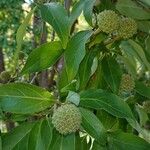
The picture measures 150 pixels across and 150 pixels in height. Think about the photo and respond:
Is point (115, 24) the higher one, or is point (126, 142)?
point (115, 24)

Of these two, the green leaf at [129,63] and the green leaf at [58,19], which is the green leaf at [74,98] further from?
the green leaf at [129,63]

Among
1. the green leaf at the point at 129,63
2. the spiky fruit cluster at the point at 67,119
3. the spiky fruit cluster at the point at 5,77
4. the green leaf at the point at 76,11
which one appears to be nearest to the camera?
the spiky fruit cluster at the point at 67,119

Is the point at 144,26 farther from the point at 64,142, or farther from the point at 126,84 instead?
the point at 64,142

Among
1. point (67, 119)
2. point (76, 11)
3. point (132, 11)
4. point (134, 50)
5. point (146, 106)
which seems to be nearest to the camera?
point (67, 119)

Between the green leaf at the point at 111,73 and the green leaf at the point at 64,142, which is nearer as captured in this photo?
the green leaf at the point at 64,142

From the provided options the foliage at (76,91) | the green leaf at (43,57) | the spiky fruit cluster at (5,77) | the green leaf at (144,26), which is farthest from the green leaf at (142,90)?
the spiky fruit cluster at (5,77)


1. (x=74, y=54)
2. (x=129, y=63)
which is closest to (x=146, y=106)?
(x=129, y=63)
